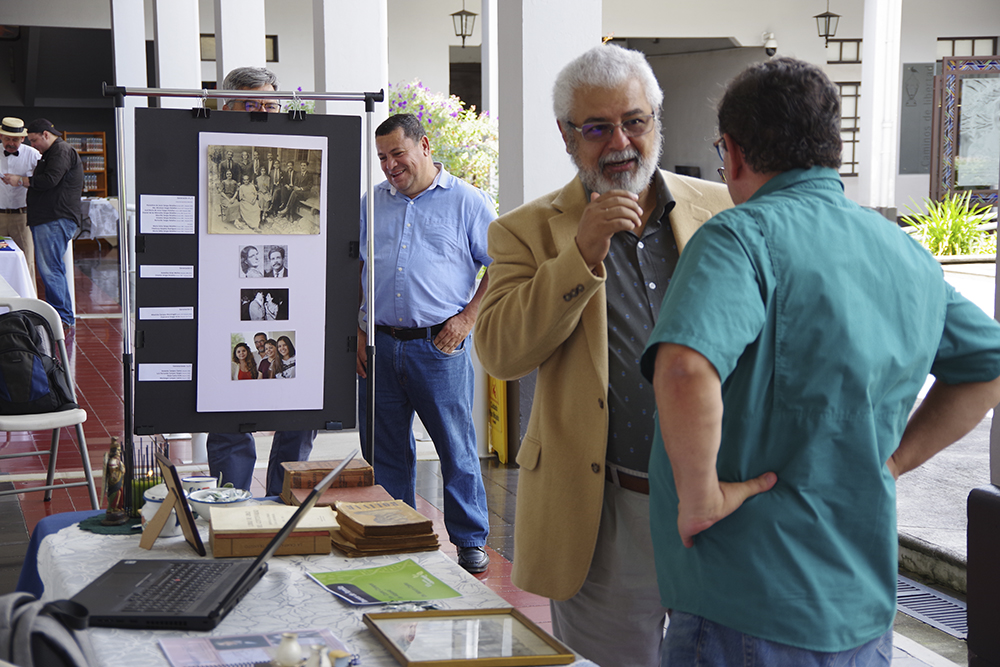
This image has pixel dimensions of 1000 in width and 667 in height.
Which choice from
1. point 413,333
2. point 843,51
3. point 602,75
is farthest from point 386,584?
point 843,51

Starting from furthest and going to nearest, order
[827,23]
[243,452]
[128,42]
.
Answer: [827,23] → [128,42] → [243,452]

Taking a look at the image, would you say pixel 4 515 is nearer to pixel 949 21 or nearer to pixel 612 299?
pixel 612 299

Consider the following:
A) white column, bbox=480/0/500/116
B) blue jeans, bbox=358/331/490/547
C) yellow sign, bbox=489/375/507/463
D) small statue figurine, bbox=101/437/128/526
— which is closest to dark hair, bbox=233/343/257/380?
small statue figurine, bbox=101/437/128/526

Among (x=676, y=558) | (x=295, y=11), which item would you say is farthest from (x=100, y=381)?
(x=295, y=11)

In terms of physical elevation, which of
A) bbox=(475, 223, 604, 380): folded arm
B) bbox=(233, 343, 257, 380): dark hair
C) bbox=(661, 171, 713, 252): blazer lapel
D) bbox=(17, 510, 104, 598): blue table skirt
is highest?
bbox=(661, 171, 713, 252): blazer lapel

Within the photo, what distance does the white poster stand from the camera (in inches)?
105

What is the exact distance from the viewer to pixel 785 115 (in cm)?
139

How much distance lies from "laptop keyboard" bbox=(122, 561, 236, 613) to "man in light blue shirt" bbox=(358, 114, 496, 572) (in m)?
1.94

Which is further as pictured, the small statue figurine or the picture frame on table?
the small statue figurine

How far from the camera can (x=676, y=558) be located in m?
1.44

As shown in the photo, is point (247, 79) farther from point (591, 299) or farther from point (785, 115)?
point (785, 115)

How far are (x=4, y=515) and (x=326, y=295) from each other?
2.72 m

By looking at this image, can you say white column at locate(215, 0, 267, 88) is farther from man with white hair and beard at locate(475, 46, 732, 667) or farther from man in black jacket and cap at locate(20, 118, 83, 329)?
man with white hair and beard at locate(475, 46, 732, 667)

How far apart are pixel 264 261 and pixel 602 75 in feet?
3.94
